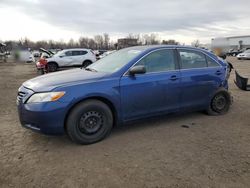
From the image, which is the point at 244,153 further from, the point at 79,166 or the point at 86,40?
the point at 86,40

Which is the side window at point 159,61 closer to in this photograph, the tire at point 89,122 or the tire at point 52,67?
the tire at point 89,122

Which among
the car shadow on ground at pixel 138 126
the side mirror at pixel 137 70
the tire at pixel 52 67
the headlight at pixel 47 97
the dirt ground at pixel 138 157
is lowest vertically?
the dirt ground at pixel 138 157

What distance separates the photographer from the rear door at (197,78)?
4.65m

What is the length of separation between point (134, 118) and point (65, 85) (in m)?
1.37

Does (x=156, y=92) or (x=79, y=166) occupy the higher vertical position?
(x=156, y=92)

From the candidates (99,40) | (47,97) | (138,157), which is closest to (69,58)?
(47,97)

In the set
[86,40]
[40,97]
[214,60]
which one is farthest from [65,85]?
[86,40]

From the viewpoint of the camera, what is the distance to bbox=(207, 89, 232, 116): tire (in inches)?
205

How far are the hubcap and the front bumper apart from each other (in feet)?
1.05

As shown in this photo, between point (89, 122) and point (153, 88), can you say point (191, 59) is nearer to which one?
point (153, 88)

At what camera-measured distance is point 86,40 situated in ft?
327

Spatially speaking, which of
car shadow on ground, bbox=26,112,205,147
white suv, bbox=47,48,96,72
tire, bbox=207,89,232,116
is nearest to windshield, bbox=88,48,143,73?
car shadow on ground, bbox=26,112,205,147

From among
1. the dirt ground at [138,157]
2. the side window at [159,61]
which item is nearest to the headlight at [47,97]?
the dirt ground at [138,157]

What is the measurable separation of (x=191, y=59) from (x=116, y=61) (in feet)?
5.28
